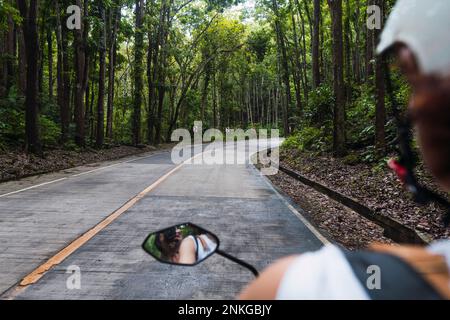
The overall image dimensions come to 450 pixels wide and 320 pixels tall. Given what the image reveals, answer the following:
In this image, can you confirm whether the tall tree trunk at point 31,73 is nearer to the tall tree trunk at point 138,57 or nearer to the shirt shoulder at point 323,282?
the tall tree trunk at point 138,57

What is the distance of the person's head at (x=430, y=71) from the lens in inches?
36.1

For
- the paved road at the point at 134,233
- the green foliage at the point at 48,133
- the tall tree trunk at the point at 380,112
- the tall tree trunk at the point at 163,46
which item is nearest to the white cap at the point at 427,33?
the paved road at the point at 134,233

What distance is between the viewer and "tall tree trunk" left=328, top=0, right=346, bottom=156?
14.4 m

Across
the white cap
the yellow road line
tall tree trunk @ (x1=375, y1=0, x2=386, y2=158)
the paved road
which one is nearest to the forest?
tall tree trunk @ (x1=375, y1=0, x2=386, y2=158)

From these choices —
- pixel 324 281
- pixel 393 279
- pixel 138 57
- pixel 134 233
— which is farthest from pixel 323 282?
pixel 138 57

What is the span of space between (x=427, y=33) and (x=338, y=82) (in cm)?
1428

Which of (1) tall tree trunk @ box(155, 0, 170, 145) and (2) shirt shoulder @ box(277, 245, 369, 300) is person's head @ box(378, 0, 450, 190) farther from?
(1) tall tree trunk @ box(155, 0, 170, 145)

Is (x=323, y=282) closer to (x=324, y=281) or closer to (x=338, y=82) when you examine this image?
(x=324, y=281)

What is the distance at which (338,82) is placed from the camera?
47.8 ft

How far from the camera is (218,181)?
13984 mm

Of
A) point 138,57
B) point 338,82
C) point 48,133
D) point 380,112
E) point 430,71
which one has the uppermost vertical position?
point 138,57

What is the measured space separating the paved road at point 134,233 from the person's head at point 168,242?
2769 mm
